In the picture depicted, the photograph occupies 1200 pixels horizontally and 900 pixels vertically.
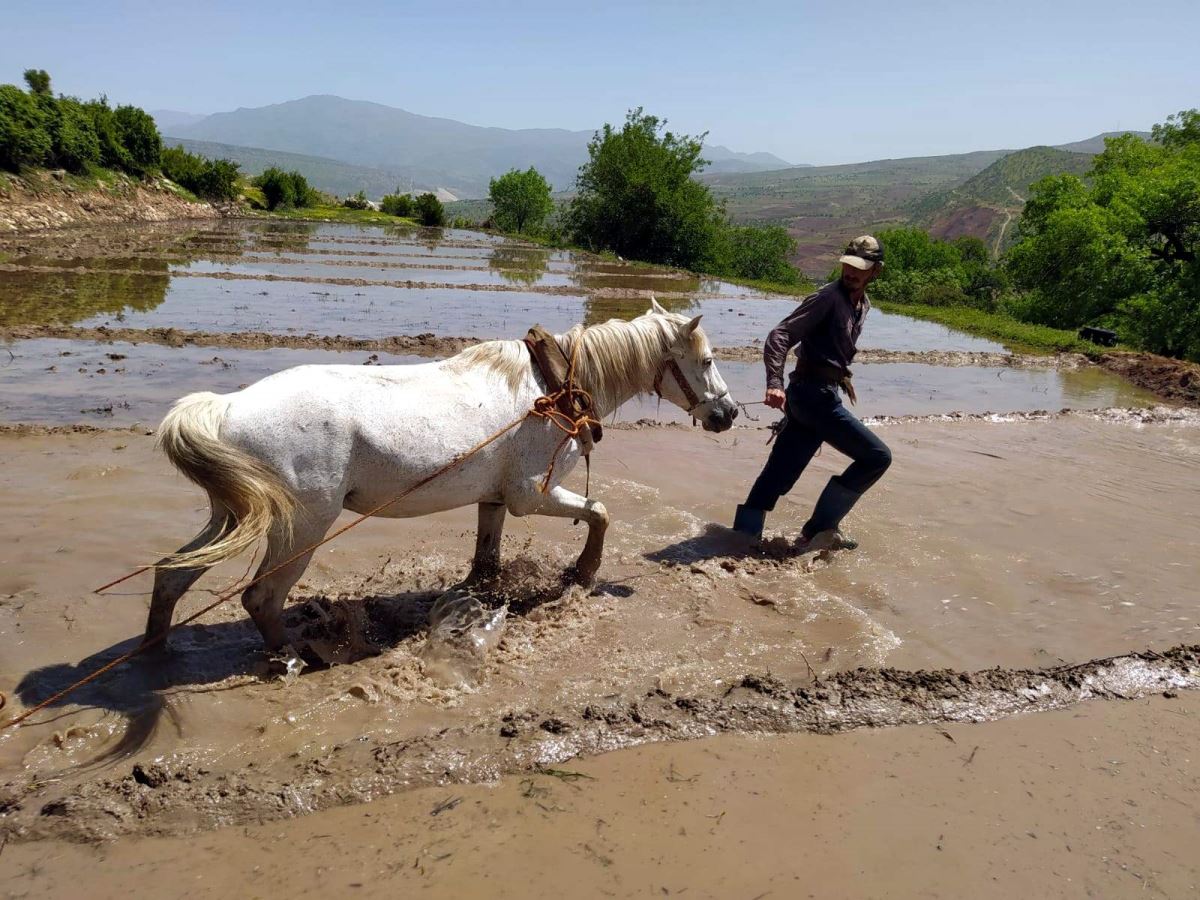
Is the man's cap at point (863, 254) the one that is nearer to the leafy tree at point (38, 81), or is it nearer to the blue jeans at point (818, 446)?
the blue jeans at point (818, 446)

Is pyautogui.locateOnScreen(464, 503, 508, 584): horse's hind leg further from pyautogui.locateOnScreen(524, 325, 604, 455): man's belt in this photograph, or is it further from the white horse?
pyautogui.locateOnScreen(524, 325, 604, 455): man's belt

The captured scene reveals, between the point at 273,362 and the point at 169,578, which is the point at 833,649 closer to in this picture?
the point at 169,578

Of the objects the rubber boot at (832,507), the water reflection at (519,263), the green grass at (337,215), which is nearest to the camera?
the rubber boot at (832,507)

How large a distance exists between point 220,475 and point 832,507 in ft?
12.9

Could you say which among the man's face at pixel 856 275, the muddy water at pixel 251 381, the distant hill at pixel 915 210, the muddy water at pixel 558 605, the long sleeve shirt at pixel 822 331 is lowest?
the muddy water at pixel 558 605

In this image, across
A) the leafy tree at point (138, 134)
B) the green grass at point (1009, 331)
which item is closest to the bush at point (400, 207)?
the leafy tree at point (138, 134)

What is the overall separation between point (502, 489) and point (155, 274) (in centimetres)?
1748

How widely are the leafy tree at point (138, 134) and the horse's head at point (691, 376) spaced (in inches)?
1651

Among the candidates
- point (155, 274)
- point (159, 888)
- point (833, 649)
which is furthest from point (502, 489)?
point (155, 274)

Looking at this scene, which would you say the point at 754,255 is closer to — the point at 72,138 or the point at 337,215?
the point at 337,215

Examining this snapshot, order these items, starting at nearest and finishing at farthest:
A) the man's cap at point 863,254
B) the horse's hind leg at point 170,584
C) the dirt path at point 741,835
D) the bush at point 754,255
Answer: the dirt path at point 741,835
the horse's hind leg at point 170,584
the man's cap at point 863,254
the bush at point 754,255

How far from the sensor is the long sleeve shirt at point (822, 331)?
16.6 feet

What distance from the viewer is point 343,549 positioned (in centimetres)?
522

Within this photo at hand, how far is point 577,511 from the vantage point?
14.6 feet
